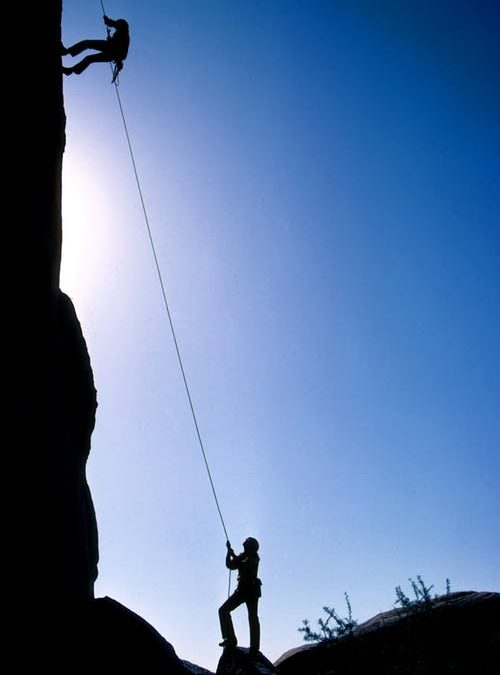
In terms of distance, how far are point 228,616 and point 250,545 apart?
1.33 metres

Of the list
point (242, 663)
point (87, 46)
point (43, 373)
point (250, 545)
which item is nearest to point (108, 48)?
point (87, 46)

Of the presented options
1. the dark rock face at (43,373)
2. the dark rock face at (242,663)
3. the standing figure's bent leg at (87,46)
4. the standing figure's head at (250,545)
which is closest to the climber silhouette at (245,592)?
the standing figure's head at (250,545)

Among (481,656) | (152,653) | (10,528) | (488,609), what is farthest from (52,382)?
(488,609)

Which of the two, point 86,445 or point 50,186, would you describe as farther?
point 86,445

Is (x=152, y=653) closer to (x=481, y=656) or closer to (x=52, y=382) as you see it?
(x=52, y=382)

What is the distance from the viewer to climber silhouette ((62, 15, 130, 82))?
10.2 metres

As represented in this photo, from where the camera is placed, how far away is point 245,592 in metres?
8.77

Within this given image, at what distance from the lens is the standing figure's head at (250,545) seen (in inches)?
355

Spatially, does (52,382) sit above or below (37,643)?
above

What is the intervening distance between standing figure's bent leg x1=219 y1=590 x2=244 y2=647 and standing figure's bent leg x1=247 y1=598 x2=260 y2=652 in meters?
0.22

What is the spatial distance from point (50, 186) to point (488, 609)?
47.5 feet

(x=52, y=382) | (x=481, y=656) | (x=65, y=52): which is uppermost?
(x=65, y=52)

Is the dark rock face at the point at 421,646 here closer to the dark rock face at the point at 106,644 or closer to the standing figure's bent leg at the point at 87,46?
the dark rock face at the point at 106,644

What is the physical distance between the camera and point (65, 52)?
9922 millimetres
